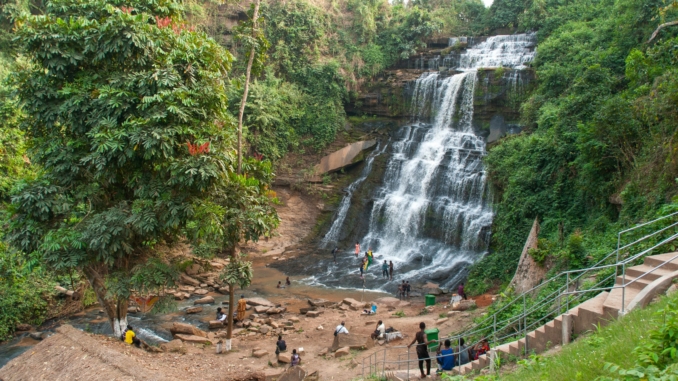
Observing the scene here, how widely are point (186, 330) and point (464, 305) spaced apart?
30.0ft

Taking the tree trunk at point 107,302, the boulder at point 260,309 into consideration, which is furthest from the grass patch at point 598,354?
the boulder at point 260,309

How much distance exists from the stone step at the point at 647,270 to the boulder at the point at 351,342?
23.7 ft

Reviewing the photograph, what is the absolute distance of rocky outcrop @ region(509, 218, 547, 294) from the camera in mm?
13086

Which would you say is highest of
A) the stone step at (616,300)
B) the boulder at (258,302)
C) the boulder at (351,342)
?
the stone step at (616,300)

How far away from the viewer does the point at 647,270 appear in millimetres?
7512

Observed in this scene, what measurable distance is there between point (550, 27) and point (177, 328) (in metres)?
26.2

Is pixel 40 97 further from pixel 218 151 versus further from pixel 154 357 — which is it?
pixel 154 357

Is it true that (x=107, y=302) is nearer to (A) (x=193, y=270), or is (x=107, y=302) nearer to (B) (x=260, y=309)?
(B) (x=260, y=309)

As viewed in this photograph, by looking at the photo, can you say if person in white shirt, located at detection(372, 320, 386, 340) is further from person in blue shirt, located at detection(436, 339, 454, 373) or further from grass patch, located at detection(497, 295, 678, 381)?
grass patch, located at detection(497, 295, 678, 381)

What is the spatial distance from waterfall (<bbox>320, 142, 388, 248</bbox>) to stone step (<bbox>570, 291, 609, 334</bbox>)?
62.8 feet

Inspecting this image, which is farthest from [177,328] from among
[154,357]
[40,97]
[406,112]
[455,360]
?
[406,112]

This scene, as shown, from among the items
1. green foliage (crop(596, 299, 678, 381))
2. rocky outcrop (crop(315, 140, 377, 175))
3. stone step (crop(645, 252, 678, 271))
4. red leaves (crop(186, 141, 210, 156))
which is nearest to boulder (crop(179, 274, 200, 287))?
rocky outcrop (crop(315, 140, 377, 175))

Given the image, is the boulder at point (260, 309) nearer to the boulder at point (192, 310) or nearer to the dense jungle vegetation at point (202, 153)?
the boulder at point (192, 310)

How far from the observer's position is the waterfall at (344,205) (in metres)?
26.2
